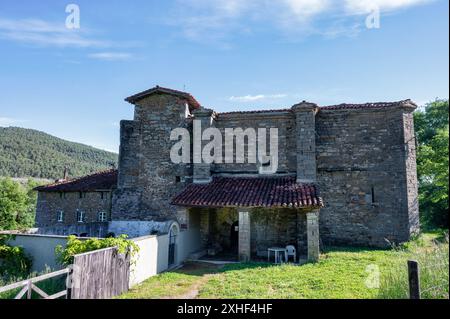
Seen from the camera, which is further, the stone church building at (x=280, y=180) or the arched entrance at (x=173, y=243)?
the stone church building at (x=280, y=180)

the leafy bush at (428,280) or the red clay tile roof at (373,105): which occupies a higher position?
the red clay tile roof at (373,105)

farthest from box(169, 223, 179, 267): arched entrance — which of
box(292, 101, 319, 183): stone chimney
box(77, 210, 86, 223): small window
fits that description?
box(77, 210, 86, 223): small window

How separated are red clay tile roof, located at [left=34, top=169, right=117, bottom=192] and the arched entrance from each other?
810 cm

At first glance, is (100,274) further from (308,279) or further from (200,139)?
(200,139)

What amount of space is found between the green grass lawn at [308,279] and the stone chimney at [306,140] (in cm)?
389

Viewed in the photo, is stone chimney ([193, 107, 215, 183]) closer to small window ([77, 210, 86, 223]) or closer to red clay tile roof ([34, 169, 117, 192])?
red clay tile roof ([34, 169, 117, 192])

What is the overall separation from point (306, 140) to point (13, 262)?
13.1 m

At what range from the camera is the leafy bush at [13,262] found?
10617mm

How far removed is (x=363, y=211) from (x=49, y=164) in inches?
2403

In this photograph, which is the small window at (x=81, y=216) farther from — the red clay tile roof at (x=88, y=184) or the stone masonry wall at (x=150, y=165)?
the stone masonry wall at (x=150, y=165)

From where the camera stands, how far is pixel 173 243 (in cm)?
1273

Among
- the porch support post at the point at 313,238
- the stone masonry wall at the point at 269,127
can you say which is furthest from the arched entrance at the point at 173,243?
the porch support post at the point at 313,238
